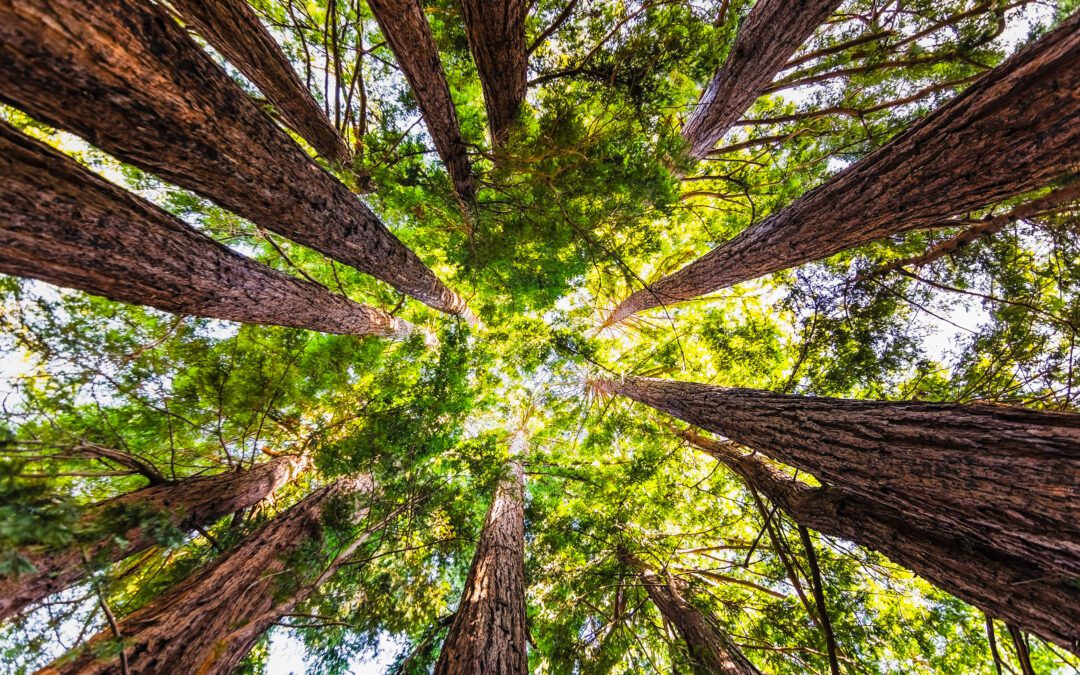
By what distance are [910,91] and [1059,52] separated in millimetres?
3650

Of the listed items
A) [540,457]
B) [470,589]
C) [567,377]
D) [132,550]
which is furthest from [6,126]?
[540,457]

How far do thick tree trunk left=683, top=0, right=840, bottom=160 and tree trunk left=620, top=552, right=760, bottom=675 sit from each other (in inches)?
238

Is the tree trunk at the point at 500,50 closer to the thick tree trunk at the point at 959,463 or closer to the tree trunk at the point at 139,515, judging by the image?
the thick tree trunk at the point at 959,463

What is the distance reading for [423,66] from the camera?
10.3 ft

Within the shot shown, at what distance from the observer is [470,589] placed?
11.8ft

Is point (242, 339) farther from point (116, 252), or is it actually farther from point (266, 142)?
point (266, 142)

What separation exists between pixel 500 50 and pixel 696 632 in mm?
6523

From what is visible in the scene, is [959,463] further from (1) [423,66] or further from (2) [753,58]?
(1) [423,66]

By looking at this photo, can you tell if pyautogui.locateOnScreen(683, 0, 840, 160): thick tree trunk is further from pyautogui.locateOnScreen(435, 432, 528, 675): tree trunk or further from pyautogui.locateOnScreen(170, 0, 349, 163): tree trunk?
pyautogui.locateOnScreen(435, 432, 528, 675): tree trunk

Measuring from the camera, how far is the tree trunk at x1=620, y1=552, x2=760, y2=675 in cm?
325

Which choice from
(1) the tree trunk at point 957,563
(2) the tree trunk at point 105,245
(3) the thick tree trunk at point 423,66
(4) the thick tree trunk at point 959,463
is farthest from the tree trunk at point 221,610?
(3) the thick tree trunk at point 423,66

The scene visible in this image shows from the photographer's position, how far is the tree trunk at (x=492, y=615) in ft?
8.78

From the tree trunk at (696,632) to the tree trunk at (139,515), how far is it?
4442 millimetres

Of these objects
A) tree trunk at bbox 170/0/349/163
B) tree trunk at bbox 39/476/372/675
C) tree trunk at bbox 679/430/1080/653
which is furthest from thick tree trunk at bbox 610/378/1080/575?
tree trunk at bbox 170/0/349/163
